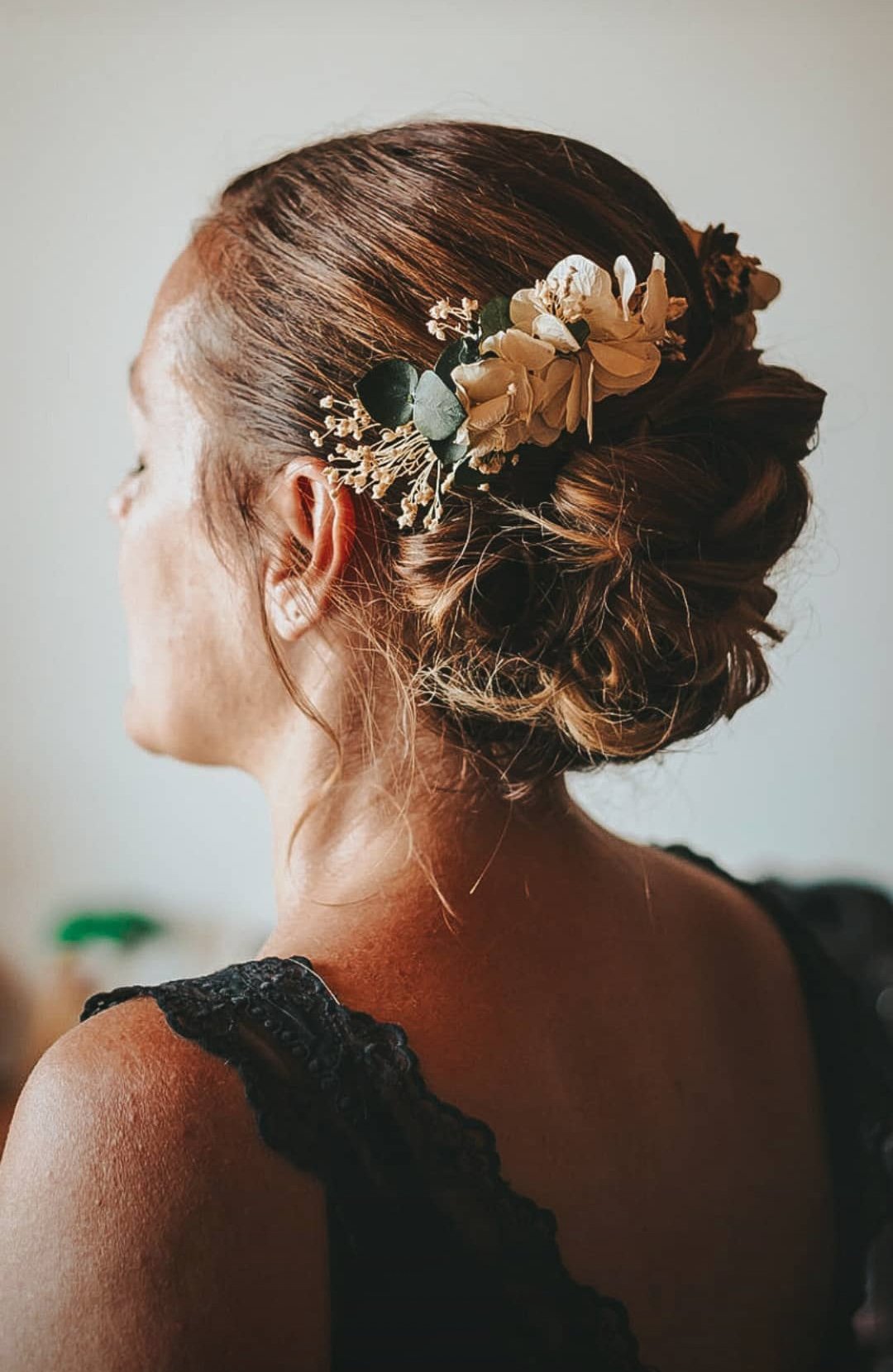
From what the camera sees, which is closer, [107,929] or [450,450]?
[450,450]

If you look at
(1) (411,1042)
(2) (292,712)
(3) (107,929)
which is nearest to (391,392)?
(2) (292,712)

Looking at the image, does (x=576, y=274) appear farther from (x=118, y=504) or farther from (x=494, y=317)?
(x=118, y=504)

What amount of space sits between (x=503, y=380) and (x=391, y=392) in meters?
0.07

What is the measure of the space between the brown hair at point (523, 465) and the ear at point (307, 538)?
15 millimetres

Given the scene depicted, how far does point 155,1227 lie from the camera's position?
23.2 inches

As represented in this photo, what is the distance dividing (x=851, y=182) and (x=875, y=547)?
1.81 ft

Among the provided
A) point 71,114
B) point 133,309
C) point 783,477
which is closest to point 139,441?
point 783,477

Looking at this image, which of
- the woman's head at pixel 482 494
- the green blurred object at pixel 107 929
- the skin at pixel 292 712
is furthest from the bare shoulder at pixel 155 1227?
the green blurred object at pixel 107 929

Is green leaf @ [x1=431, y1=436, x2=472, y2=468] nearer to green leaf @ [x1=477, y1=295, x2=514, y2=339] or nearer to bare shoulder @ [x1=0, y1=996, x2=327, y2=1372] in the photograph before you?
green leaf @ [x1=477, y1=295, x2=514, y2=339]

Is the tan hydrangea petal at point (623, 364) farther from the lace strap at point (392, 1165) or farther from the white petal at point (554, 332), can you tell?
the lace strap at point (392, 1165)

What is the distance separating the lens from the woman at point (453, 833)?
615mm

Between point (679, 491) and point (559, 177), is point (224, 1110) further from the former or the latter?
point (559, 177)

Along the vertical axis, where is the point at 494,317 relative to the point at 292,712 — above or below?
above

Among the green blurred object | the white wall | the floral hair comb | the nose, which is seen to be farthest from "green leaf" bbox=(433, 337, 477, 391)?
the green blurred object
